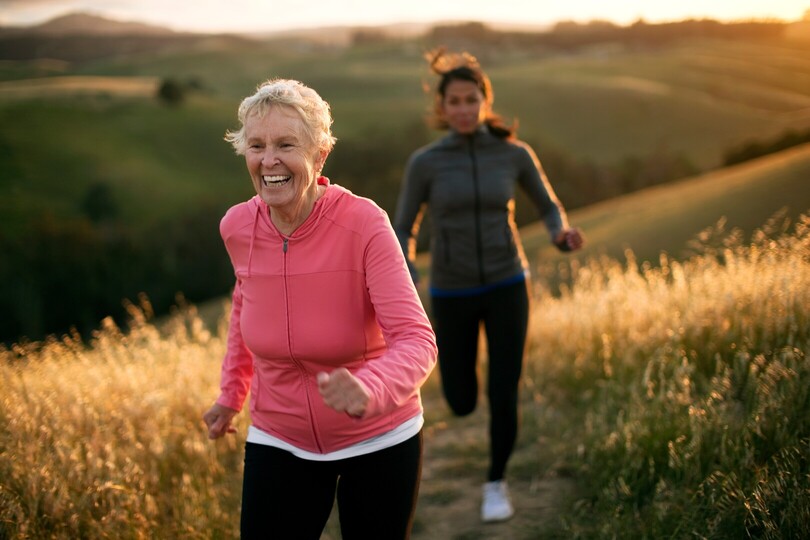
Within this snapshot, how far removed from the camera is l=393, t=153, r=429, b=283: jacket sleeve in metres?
4.73

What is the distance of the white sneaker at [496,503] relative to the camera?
438cm

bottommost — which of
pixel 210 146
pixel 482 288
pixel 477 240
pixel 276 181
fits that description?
pixel 210 146

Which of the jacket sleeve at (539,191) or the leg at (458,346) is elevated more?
the jacket sleeve at (539,191)

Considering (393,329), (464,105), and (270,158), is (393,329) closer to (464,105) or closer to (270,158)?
(270,158)

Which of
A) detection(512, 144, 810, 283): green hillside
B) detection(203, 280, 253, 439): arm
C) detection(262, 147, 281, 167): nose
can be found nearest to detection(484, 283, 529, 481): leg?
detection(203, 280, 253, 439): arm

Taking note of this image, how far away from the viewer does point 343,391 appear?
192 cm

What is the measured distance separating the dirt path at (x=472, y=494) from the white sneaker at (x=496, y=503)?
5 centimetres

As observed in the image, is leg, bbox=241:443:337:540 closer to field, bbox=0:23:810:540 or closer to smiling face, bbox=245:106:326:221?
smiling face, bbox=245:106:326:221

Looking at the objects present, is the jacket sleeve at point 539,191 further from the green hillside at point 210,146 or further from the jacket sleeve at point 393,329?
the green hillside at point 210,146

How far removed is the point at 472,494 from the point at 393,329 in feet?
9.72

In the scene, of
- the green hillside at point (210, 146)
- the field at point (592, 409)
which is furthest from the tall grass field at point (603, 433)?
the green hillside at point (210, 146)

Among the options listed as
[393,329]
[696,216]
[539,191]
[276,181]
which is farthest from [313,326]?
[696,216]

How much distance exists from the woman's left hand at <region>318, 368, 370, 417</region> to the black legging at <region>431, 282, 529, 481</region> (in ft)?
8.32

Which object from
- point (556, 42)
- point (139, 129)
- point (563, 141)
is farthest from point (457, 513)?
point (556, 42)
